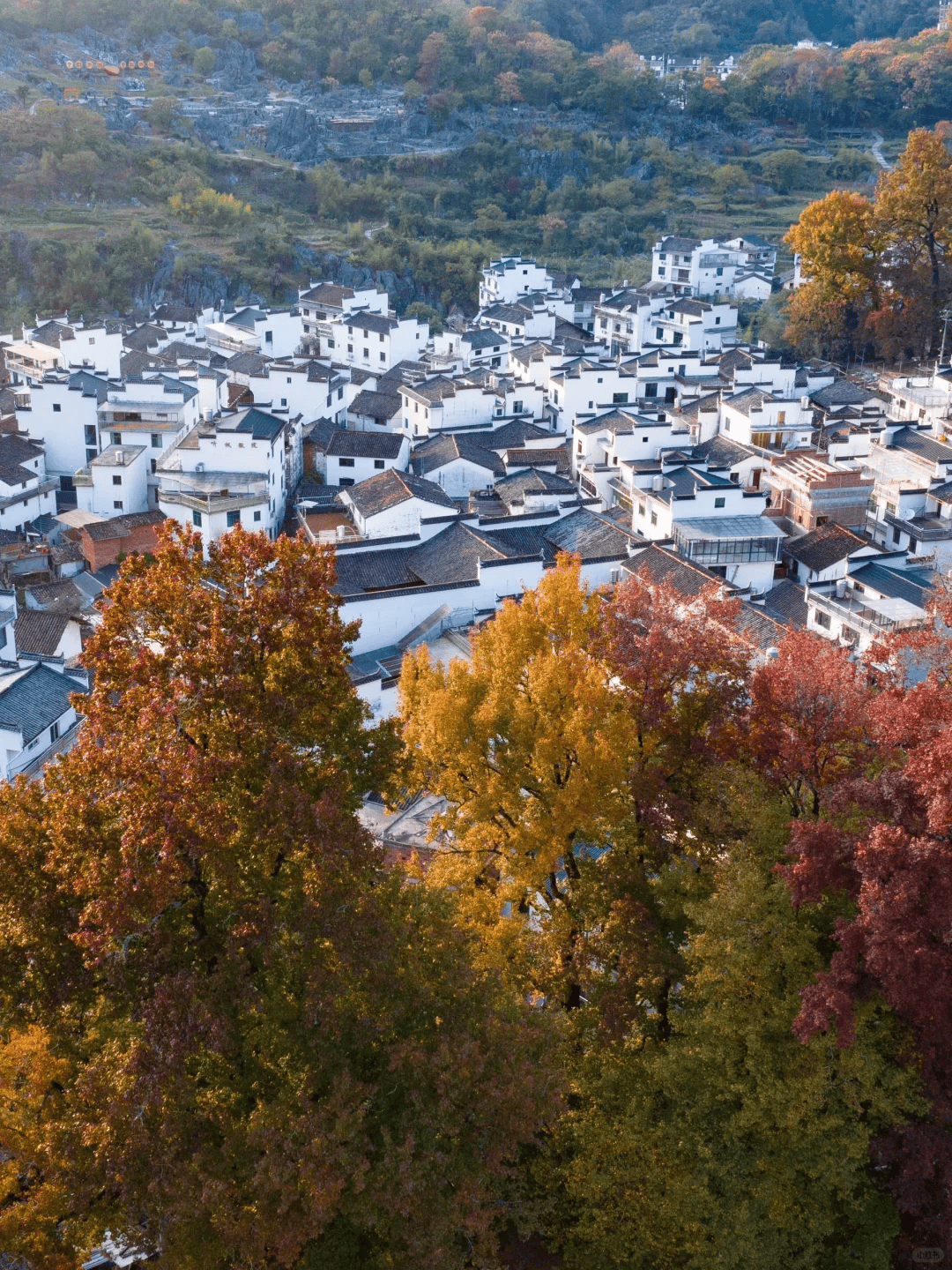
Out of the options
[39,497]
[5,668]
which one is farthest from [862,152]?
[5,668]

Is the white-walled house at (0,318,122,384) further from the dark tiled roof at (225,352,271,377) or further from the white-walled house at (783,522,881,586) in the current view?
the white-walled house at (783,522,881,586)

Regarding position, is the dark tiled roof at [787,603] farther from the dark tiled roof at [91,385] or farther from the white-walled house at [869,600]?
the dark tiled roof at [91,385]

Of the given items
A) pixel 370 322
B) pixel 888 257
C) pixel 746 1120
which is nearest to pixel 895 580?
pixel 746 1120

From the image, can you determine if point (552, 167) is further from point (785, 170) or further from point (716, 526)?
point (716, 526)

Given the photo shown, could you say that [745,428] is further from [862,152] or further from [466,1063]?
[862,152]

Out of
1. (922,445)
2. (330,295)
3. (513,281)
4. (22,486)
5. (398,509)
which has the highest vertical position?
(330,295)

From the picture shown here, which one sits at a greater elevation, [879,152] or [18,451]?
[879,152]

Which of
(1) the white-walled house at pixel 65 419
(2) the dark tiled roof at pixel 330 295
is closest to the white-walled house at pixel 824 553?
(1) the white-walled house at pixel 65 419
